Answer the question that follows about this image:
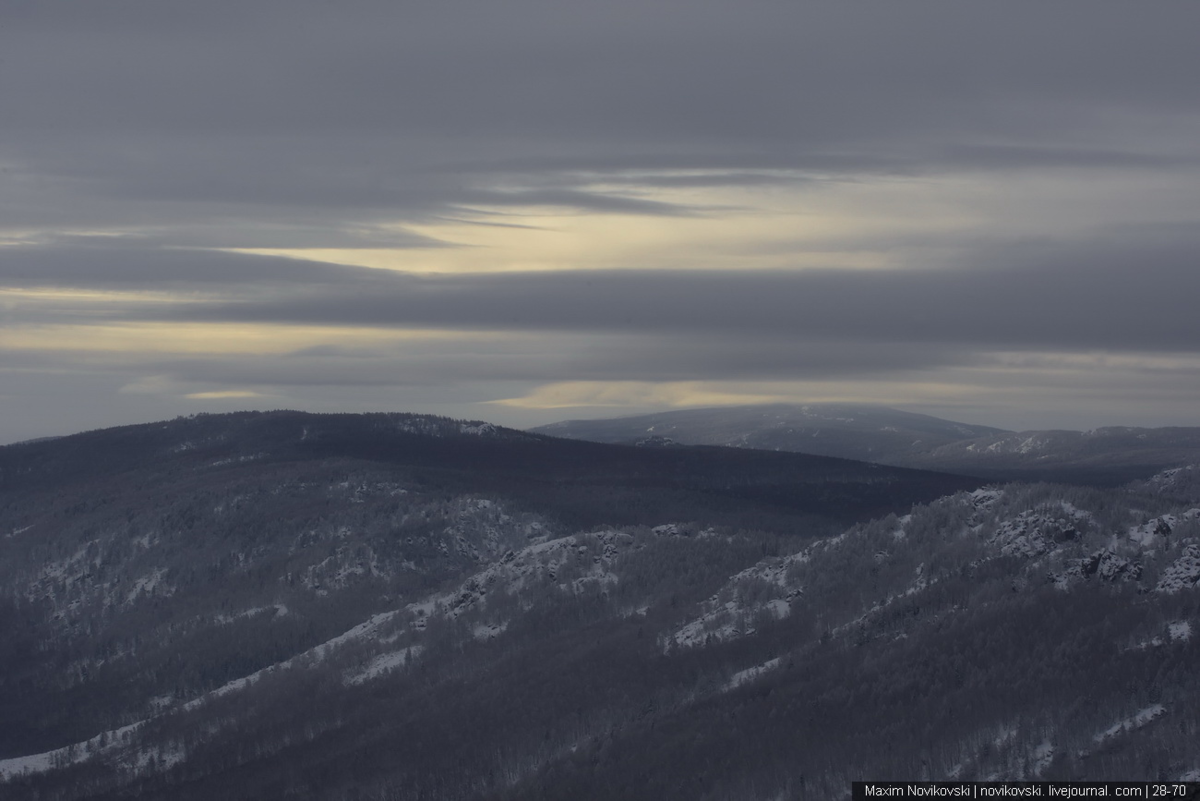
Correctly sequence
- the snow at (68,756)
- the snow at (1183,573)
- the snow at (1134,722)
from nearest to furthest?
the snow at (1134,722) < the snow at (1183,573) < the snow at (68,756)

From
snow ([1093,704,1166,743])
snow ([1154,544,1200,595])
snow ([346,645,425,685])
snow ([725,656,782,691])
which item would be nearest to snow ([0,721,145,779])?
snow ([346,645,425,685])

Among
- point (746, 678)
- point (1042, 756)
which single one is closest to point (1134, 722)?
point (1042, 756)

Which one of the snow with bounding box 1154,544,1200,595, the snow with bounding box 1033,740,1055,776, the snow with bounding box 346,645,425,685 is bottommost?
the snow with bounding box 346,645,425,685

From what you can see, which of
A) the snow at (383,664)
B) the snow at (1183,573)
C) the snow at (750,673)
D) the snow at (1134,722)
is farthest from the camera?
the snow at (383,664)

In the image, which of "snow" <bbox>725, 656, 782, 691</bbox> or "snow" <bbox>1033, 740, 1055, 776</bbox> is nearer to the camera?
"snow" <bbox>1033, 740, 1055, 776</bbox>

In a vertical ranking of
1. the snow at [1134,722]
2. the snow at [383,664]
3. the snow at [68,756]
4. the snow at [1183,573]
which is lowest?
the snow at [68,756]

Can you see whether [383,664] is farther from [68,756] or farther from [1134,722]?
[1134,722]

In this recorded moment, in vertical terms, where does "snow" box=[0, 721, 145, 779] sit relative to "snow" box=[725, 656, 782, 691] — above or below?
below

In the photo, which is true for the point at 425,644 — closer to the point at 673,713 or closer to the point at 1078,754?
the point at 673,713

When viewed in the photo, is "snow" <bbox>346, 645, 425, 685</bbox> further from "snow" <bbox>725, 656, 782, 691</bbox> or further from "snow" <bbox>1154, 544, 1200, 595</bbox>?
"snow" <bbox>1154, 544, 1200, 595</bbox>

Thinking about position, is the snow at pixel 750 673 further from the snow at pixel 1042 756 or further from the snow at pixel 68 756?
the snow at pixel 68 756

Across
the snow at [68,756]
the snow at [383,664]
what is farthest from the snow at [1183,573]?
the snow at [68,756]

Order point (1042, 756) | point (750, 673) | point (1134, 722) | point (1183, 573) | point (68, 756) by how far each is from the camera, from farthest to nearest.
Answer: point (68, 756)
point (750, 673)
point (1183, 573)
point (1134, 722)
point (1042, 756)

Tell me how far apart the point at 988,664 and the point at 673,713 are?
90.2 feet
